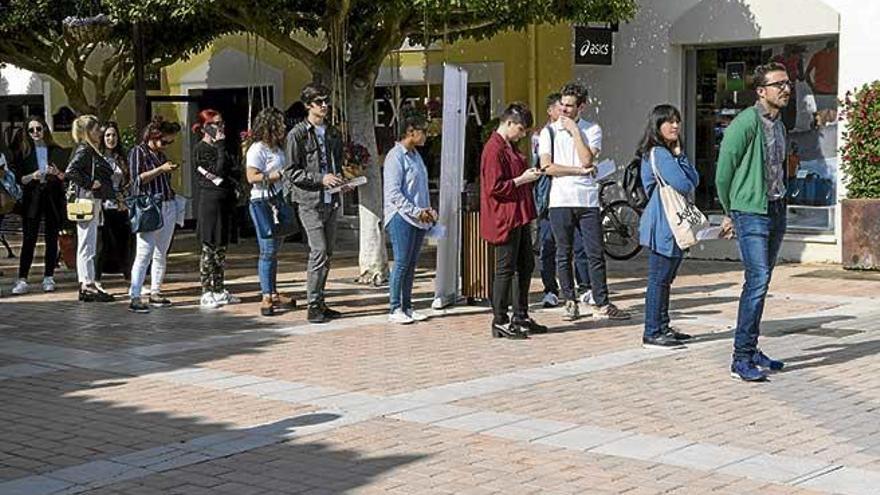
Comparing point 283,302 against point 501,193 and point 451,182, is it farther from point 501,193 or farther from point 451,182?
point 501,193

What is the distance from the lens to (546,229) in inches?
463

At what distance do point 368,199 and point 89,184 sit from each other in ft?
9.56

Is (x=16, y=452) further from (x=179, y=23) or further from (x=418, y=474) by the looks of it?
(x=179, y=23)

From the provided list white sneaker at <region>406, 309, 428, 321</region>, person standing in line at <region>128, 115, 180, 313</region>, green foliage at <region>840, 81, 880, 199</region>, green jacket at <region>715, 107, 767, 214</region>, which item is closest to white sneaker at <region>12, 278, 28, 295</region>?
person standing in line at <region>128, 115, 180, 313</region>

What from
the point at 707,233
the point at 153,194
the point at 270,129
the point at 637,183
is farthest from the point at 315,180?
the point at 707,233

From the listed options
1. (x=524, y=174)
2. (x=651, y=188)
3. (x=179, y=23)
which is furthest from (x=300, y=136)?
(x=179, y=23)

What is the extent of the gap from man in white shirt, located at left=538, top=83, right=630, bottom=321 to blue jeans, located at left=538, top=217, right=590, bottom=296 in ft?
2.13

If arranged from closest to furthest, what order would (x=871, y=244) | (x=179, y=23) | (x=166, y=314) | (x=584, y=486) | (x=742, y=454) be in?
(x=584, y=486) < (x=742, y=454) < (x=166, y=314) < (x=871, y=244) < (x=179, y=23)

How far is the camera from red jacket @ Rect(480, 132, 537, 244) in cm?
1014

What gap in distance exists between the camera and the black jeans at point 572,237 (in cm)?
1084

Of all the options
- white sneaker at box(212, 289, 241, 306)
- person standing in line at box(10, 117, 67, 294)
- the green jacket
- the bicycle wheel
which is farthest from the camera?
the bicycle wheel

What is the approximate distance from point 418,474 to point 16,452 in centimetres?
213

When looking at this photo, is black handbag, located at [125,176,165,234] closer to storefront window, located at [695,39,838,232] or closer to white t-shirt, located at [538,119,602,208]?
white t-shirt, located at [538,119,602,208]

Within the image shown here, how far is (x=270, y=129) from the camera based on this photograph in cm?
1169
